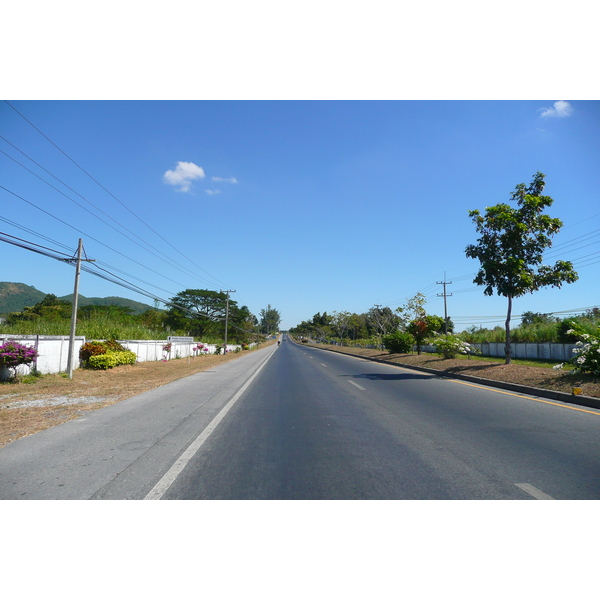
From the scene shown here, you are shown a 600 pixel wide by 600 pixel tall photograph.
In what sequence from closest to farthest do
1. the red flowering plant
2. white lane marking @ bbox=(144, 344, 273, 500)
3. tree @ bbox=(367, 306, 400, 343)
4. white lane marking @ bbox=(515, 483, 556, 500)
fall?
white lane marking @ bbox=(515, 483, 556, 500), white lane marking @ bbox=(144, 344, 273, 500), the red flowering plant, tree @ bbox=(367, 306, 400, 343)

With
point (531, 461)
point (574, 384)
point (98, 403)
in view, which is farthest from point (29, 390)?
point (574, 384)

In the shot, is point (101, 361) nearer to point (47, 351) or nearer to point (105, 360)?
point (105, 360)

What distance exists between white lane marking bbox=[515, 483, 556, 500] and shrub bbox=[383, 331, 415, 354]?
27898 mm

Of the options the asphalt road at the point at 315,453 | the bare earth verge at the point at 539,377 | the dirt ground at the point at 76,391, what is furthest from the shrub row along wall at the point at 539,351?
the asphalt road at the point at 315,453

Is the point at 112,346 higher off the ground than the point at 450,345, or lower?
lower

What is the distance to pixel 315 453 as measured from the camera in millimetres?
5621

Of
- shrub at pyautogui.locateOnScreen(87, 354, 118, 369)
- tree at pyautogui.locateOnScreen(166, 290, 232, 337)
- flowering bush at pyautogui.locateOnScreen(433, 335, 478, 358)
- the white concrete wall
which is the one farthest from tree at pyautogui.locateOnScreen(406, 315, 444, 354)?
tree at pyautogui.locateOnScreen(166, 290, 232, 337)

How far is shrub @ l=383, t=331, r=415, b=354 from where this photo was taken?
105ft

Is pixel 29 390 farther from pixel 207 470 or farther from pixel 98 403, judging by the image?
pixel 207 470

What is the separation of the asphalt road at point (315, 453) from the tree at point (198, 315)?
6355 cm

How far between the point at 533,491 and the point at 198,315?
69.2 meters

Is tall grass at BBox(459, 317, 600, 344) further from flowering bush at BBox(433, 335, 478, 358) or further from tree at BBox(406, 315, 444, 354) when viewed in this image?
flowering bush at BBox(433, 335, 478, 358)

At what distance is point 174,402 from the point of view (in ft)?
33.9

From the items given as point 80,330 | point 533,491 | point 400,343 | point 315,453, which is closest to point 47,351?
point 80,330
